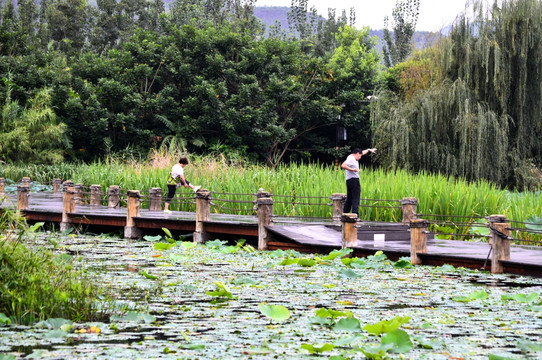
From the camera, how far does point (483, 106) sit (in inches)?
984

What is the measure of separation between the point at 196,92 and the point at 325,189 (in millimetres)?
15607

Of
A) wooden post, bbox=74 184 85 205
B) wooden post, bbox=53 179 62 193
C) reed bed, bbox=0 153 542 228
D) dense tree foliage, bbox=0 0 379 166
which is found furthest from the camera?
dense tree foliage, bbox=0 0 379 166

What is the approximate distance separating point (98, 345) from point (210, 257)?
7579 mm

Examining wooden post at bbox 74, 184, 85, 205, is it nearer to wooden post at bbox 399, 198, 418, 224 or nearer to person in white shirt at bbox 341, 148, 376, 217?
person in white shirt at bbox 341, 148, 376, 217

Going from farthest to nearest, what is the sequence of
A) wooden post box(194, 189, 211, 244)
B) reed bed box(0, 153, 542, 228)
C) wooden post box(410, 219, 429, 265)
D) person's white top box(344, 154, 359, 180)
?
1. reed bed box(0, 153, 542, 228)
2. wooden post box(194, 189, 211, 244)
3. person's white top box(344, 154, 359, 180)
4. wooden post box(410, 219, 429, 265)

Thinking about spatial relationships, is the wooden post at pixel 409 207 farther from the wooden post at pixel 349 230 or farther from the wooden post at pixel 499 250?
the wooden post at pixel 499 250

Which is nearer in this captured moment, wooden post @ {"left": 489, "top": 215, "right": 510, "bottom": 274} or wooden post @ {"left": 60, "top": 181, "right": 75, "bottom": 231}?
wooden post @ {"left": 489, "top": 215, "right": 510, "bottom": 274}

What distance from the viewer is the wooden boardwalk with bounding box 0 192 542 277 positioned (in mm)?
11742

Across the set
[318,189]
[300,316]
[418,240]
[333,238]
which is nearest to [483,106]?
[318,189]

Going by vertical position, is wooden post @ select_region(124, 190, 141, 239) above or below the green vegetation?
below

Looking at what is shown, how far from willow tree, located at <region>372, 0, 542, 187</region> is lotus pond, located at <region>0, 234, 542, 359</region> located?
1374cm

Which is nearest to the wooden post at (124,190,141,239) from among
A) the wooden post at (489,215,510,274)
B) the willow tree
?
the wooden post at (489,215,510,274)

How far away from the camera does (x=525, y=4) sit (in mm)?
25219

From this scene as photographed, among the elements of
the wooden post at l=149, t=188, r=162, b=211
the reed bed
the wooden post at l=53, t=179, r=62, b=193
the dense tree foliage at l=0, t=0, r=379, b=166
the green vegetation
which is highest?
the dense tree foliage at l=0, t=0, r=379, b=166
